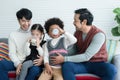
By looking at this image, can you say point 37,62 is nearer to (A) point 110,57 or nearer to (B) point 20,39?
(B) point 20,39

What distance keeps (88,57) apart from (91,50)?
7cm

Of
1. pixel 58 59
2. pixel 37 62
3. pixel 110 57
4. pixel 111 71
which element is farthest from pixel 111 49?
pixel 37 62

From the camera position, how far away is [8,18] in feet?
11.8

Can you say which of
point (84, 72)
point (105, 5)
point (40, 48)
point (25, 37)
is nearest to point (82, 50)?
Answer: point (84, 72)

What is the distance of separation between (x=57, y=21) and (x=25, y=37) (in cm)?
40

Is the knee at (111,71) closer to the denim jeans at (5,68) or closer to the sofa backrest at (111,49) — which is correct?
the sofa backrest at (111,49)

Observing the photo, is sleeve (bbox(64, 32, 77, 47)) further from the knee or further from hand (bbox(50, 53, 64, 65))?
the knee

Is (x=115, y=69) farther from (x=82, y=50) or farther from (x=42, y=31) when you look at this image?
(x=42, y=31)

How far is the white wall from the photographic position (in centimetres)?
355

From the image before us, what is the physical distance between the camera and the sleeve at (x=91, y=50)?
2.53 m

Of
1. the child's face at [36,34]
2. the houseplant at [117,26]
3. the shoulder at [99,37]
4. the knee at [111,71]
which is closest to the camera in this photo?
the knee at [111,71]

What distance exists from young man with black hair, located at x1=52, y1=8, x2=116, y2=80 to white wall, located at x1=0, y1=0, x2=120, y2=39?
0.94m

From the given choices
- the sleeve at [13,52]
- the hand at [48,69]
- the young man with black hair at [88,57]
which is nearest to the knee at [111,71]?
the young man with black hair at [88,57]

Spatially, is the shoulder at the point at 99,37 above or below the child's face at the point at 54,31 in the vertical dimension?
below
